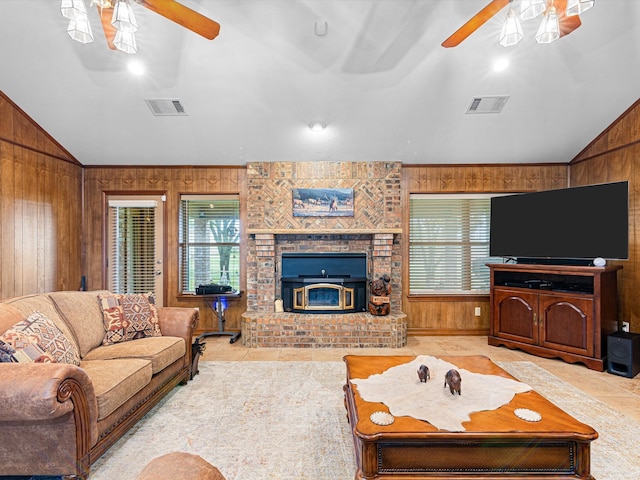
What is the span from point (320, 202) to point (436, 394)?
3.50 m

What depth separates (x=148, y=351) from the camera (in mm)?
2797

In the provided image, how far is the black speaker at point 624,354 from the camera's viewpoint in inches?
142

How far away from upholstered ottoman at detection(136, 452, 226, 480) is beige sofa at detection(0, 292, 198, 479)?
4.21 ft

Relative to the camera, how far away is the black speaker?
A: 3.60 m

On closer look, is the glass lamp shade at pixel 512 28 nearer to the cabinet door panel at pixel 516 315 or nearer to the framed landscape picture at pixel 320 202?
the framed landscape picture at pixel 320 202

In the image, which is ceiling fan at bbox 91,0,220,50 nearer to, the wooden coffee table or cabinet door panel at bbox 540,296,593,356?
the wooden coffee table

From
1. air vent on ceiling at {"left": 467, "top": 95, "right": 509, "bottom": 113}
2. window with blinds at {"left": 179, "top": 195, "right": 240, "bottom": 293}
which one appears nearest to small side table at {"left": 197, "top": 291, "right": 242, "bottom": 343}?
window with blinds at {"left": 179, "top": 195, "right": 240, "bottom": 293}

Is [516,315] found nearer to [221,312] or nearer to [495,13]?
[495,13]

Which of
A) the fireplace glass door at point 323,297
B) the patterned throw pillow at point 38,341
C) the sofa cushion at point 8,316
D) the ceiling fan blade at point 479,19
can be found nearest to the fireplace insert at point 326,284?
the fireplace glass door at point 323,297

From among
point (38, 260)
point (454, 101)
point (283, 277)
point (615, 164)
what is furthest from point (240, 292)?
point (615, 164)

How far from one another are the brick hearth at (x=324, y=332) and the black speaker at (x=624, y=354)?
2.16 metres

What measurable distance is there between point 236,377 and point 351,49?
336cm

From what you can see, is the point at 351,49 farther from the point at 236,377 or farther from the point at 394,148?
the point at 236,377

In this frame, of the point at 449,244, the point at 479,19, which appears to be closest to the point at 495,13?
the point at 479,19
